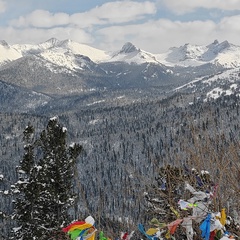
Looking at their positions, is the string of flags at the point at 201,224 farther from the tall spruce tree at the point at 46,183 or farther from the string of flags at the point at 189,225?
the tall spruce tree at the point at 46,183

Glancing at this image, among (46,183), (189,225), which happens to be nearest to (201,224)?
(189,225)

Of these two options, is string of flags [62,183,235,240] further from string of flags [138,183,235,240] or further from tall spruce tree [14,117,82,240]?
tall spruce tree [14,117,82,240]

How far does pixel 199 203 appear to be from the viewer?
15.0ft

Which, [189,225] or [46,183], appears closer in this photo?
[189,225]

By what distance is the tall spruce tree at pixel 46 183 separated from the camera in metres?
20.3

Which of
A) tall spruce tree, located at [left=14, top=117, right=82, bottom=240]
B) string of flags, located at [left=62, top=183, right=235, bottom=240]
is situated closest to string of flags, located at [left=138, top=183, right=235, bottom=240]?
string of flags, located at [left=62, top=183, right=235, bottom=240]

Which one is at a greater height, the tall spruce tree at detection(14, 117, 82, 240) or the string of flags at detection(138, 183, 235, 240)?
the string of flags at detection(138, 183, 235, 240)

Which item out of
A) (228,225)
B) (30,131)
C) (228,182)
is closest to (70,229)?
(228,225)

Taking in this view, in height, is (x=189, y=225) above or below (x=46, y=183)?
above

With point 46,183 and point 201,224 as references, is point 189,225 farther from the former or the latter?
point 46,183

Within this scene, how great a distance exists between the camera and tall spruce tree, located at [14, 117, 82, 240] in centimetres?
2031

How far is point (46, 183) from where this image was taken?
2112 centimetres

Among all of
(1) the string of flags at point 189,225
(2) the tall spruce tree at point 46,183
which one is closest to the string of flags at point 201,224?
(1) the string of flags at point 189,225

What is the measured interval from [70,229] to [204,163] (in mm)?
2923
